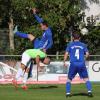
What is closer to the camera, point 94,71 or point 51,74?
point 51,74

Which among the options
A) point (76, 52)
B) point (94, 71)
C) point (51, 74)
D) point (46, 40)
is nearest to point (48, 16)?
point (94, 71)

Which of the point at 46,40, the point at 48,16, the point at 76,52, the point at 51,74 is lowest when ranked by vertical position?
the point at 51,74

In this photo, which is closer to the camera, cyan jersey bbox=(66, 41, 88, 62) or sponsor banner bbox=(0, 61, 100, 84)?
cyan jersey bbox=(66, 41, 88, 62)

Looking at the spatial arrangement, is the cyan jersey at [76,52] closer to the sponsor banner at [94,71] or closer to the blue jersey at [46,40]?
the blue jersey at [46,40]

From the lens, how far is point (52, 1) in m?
33.6

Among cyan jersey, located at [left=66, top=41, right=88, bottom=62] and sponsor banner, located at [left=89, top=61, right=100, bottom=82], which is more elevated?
cyan jersey, located at [left=66, top=41, right=88, bottom=62]

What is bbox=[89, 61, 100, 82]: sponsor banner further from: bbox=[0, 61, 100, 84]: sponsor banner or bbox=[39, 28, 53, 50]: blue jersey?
bbox=[39, 28, 53, 50]: blue jersey

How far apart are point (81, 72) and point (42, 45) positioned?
9.23 feet

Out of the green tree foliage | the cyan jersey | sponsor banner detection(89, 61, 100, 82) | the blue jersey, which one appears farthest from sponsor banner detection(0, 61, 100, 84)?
the cyan jersey

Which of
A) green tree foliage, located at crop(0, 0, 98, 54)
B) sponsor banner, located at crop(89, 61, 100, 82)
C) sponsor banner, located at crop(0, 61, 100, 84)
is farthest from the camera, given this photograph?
green tree foliage, located at crop(0, 0, 98, 54)

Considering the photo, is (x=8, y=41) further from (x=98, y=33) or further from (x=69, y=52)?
(x=69, y=52)

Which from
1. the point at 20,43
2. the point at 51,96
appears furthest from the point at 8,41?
the point at 51,96

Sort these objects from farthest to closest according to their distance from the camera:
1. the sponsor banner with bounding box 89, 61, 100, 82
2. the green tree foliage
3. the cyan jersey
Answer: the green tree foliage, the sponsor banner with bounding box 89, 61, 100, 82, the cyan jersey

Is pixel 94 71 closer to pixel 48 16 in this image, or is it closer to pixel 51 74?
pixel 51 74
